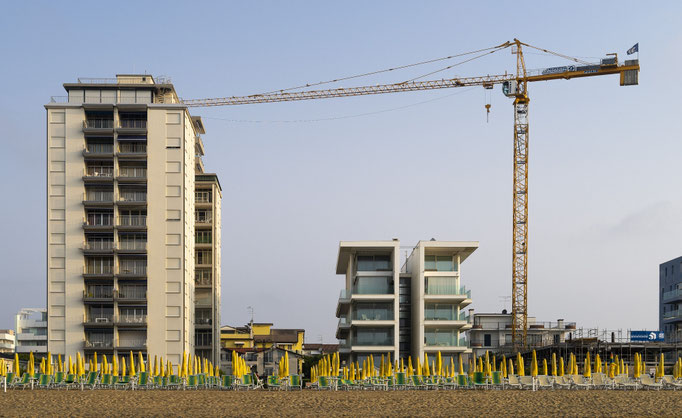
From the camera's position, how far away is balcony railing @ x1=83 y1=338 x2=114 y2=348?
73750 millimetres

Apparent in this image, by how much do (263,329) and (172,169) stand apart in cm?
6116

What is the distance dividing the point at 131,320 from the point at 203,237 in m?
17.1

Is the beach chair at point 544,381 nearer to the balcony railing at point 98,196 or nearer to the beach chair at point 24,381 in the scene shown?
the beach chair at point 24,381

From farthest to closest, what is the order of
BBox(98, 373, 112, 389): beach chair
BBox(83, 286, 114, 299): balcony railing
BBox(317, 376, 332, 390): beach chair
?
BBox(83, 286, 114, 299): balcony railing → BBox(98, 373, 112, 389): beach chair → BBox(317, 376, 332, 390): beach chair

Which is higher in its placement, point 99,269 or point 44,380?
point 99,269

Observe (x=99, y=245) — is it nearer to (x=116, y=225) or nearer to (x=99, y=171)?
(x=116, y=225)

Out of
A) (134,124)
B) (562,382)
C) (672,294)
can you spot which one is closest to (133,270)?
(134,124)

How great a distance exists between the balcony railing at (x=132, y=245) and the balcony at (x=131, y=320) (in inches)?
210

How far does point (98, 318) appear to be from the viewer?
245 ft

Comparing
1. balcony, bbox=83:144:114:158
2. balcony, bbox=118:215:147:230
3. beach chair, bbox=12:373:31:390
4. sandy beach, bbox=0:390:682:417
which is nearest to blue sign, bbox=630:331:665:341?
sandy beach, bbox=0:390:682:417

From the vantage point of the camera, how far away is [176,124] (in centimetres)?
7762

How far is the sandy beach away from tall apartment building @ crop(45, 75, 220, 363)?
90.3 ft

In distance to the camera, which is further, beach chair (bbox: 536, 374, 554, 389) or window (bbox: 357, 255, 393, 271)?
window (bbox: 357, 255, 393, 271)

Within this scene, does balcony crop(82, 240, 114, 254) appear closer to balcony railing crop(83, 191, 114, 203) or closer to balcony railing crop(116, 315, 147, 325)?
balcony railing crop(83, 191, 114, 203)
